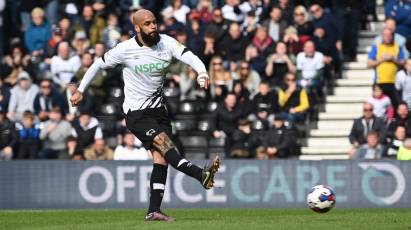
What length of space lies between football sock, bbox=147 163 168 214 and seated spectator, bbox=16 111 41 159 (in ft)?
35.6

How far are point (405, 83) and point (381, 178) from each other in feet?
7.94

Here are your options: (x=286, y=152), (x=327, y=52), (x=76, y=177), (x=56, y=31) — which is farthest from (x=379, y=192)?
(x=56, y=31)

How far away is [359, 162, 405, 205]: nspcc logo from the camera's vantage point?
22.9 metres

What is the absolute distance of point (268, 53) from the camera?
26047 mm

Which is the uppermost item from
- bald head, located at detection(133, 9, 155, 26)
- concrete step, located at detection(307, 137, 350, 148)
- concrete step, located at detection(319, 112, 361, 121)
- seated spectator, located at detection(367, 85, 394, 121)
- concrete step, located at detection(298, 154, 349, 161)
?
bald head, located at detection(133, 9, 155, 26)

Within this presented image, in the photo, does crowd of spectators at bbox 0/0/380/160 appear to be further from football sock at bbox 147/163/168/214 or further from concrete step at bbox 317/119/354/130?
football sock at bbox 147/163/168/214

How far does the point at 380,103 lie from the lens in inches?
971

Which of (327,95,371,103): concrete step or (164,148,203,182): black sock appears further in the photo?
(327,95,371,103): concrete step

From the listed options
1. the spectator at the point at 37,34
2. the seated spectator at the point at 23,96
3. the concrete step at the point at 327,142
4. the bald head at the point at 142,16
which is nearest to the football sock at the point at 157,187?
the bald head at the point at 142,16

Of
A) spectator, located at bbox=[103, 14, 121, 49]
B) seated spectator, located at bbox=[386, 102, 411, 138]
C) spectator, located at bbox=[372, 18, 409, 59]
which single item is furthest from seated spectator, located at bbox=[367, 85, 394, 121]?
spectator, located at bbox=[103, 14, 121, 49]

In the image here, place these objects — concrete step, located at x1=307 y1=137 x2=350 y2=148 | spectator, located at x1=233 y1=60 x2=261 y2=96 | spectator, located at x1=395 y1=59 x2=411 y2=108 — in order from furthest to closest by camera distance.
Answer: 1. spectator, located at x1=233 y1=60 x2=261 y2=96
2. concrete step, located at x1=307 y1=137 x2=350 y2=148
3. spectator, located at x1=395 y1=59 x2=411 y2=108

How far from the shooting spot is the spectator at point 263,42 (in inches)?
1026

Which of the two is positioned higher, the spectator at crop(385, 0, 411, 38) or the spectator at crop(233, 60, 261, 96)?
the spectator at crop(385, 0, 411, 38)

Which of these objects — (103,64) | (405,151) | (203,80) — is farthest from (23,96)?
(203,80)
